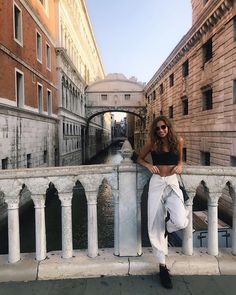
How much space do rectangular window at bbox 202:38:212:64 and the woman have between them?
14.1 metres

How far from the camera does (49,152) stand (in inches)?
752

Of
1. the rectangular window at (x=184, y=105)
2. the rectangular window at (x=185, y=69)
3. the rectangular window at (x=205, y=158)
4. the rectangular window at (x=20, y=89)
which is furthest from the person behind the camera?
the rectangular window at (x=184, y=105)

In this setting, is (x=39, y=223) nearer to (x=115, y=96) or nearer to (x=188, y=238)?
(x=188, y=238)

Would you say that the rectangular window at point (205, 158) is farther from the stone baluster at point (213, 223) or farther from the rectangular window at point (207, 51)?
the stone baluster at point (213, 223)

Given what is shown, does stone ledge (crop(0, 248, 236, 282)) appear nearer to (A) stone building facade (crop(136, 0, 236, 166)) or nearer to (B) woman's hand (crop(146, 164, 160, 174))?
(B) woman's hand (crop(146, 164, 160, 174))

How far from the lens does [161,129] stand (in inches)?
112

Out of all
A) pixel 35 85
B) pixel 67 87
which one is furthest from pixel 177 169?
pixel 67 87

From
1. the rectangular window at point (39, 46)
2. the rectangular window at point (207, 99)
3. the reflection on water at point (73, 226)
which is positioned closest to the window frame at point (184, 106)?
the rectangular window at point (207, 99)

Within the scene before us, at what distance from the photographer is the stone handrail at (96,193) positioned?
289 centimetres

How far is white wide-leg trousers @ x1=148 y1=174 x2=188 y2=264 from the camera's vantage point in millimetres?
2646

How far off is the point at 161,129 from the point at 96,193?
1.01 m

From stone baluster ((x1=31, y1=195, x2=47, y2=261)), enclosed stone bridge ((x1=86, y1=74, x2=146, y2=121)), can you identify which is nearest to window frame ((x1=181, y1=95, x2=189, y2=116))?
stone baluster ((x1=31, y1=195, x2=47, y2=261))

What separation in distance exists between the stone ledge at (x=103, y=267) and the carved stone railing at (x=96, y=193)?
0.09 metres

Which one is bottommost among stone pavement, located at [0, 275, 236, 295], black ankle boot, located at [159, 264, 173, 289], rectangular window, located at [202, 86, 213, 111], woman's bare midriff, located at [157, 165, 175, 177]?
stone pavement, located at [0, 275, 236, 295]
